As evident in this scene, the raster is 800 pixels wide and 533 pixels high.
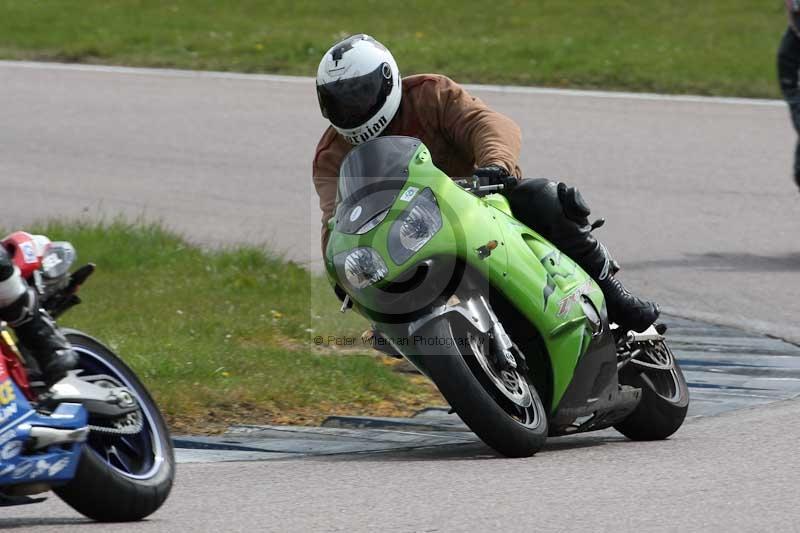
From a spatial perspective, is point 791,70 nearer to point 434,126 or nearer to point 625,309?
point 434,126

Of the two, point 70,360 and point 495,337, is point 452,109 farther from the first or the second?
point 70,360

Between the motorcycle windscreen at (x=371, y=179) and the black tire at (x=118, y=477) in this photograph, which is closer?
the black tire at (x=118, y=477)

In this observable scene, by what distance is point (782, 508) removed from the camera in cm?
489

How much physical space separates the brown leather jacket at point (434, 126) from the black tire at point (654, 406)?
934 millimetres

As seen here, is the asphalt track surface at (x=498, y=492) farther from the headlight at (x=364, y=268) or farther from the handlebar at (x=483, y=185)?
the handlebar at (x=483, y=185)

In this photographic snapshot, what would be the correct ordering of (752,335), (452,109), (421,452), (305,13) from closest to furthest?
(421,452), (452,109), (752,335), (305,13)

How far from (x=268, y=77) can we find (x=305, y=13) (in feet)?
13.1

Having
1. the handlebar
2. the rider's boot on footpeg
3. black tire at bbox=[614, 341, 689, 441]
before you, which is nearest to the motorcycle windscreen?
the handlebar

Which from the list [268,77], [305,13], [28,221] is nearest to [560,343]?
[28,221]

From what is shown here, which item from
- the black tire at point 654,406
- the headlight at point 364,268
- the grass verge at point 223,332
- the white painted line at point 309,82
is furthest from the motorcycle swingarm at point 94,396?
the white painted line at point 309,82

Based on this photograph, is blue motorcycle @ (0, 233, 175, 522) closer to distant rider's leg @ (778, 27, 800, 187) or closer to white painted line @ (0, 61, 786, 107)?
distant rider's leg @ (778, 27, 800, 187)

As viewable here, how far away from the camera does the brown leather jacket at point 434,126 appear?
659 cm

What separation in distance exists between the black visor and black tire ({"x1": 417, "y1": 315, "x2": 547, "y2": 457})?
1027 mm

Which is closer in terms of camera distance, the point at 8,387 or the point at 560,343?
the point at 8,387
